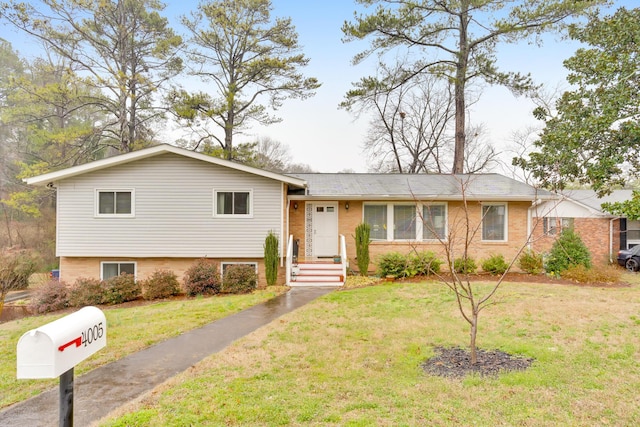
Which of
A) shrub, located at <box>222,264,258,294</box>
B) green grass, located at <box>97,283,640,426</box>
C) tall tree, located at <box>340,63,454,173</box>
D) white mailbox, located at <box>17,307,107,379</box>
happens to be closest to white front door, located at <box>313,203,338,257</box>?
shrub, located at <box>222,264,258,294</box>

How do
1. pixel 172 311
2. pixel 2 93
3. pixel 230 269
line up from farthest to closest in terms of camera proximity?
1. pixel 2 93
2. pixel 230 269
3. pixel 172 311

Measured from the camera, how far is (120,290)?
11195 mm

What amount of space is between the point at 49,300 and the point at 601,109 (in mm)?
20432

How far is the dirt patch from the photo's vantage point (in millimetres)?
4688

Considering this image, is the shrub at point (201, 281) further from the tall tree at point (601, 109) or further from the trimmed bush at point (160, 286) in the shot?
the tall tree at point (601, 109)

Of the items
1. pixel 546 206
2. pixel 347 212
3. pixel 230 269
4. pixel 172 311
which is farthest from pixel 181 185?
pixel 546 206

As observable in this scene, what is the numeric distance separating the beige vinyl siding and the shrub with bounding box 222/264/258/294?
2.46ft

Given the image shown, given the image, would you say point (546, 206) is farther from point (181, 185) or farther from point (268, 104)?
point (268, 104)

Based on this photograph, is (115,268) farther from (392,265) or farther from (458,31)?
(458,31)

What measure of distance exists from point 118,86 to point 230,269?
14158mm

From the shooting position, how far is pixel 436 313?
7.93 m

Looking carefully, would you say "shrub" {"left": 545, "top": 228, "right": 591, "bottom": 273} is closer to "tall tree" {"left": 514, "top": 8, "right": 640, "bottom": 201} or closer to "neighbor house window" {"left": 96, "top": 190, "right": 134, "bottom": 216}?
"tall tree" {"left": 514, "top": 8, "right": 640, "bottom": 201}

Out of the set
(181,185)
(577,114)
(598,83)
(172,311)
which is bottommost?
(172,311)

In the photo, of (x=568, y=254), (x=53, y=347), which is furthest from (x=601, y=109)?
(x=53, y=347)
